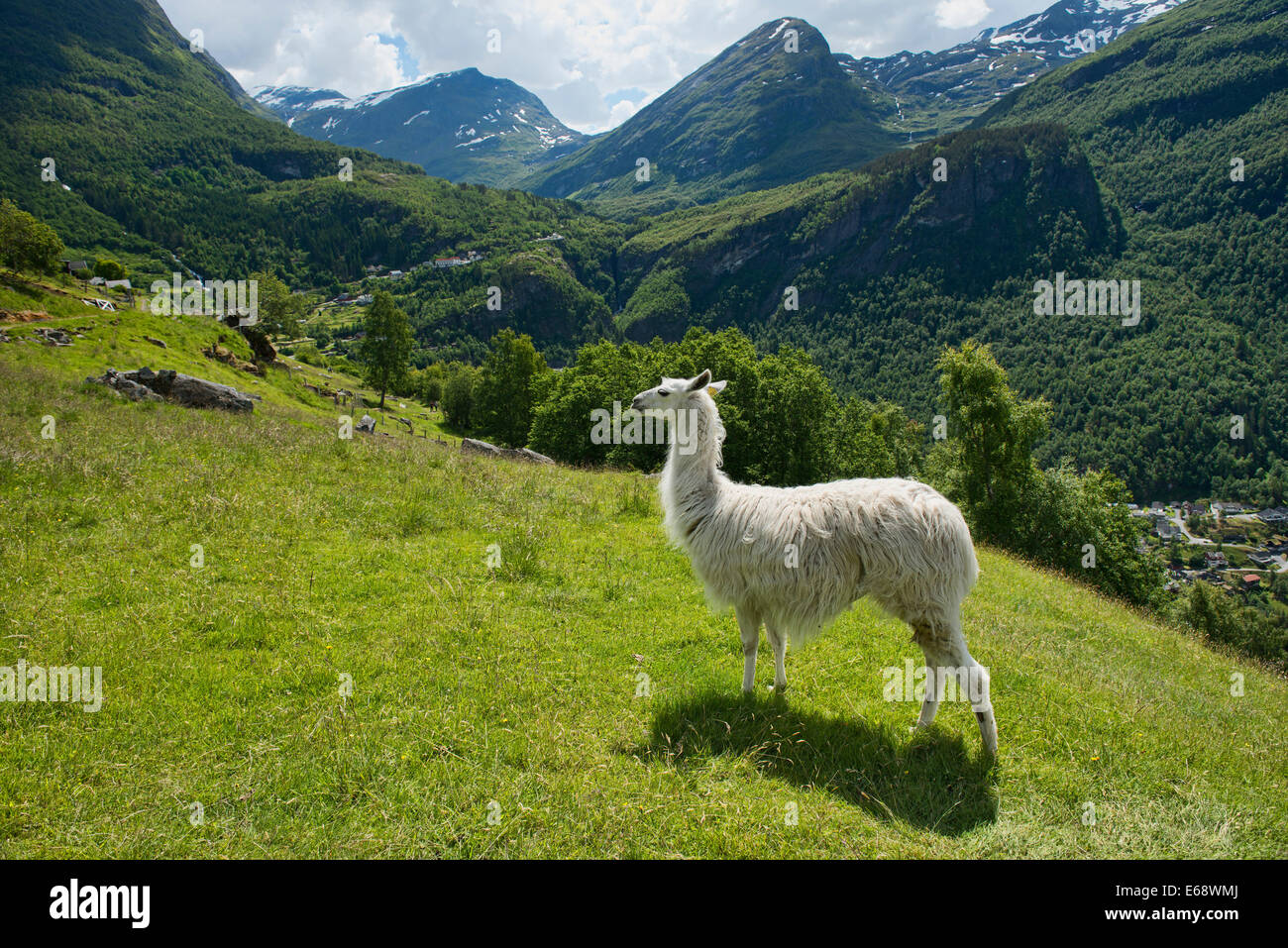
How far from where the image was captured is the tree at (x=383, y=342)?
64.3 meters

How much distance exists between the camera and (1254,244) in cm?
19538

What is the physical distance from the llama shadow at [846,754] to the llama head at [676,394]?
3.76 m

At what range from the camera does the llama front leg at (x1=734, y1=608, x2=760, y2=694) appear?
6.95 metres

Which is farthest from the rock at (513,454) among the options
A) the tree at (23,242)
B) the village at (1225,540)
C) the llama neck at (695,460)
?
the village at (1225,540)

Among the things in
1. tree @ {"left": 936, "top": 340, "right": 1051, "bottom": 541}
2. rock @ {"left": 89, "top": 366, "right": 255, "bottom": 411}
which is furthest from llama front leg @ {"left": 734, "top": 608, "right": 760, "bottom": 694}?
tree @ {"left": 936, "top": 340, "right": 1051, "bottom": 541}

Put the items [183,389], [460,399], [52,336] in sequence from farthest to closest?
[460,399]
[52,336]
[183,389]

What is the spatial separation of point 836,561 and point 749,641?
1.52 metres

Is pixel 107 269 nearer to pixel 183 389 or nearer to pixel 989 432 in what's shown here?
pixel 183 389

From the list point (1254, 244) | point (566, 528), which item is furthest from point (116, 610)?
point (1254, 244)

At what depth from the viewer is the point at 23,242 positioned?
1746 inches

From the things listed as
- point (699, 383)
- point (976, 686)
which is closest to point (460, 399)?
point (699, 383)

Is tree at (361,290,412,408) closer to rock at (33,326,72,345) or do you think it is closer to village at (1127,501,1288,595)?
rock at (33,326,72,345)

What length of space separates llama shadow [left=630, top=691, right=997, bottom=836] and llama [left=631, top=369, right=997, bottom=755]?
16.4 inches
